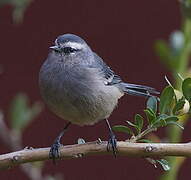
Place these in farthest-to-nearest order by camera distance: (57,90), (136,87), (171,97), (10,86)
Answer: (10,86) → (136,87) → (57,90) → (171,97)

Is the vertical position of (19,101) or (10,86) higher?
(19,101)

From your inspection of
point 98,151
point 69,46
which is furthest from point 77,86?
point 98,151

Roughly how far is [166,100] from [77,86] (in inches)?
35.5

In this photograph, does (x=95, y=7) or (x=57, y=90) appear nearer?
(x=57, y=90)

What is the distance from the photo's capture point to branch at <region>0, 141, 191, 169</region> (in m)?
1.78

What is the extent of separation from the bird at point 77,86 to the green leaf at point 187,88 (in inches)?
28.5

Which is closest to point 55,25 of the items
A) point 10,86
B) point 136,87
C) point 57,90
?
point 10,86

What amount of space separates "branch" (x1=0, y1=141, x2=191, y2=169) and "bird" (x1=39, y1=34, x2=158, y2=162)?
22.0 inches

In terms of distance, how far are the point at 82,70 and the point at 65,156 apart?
1043mm

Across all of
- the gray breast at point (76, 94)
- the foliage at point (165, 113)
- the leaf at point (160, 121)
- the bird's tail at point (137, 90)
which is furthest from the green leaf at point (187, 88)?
the bird's tail at point (137, 90)

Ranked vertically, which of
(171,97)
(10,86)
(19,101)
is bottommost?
(10,86)

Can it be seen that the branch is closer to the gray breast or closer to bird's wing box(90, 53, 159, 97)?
the gray breast

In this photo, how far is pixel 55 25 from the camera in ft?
14.7

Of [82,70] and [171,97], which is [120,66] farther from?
[171,97]
